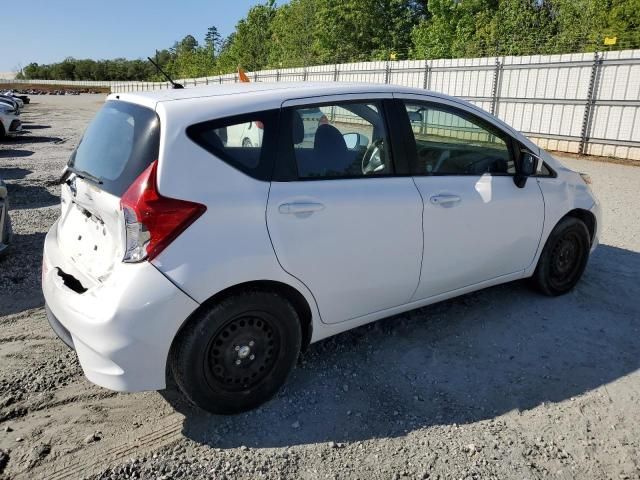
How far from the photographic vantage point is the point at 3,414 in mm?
2904

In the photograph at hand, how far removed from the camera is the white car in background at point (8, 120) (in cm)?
1617

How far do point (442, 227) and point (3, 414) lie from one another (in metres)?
2.81

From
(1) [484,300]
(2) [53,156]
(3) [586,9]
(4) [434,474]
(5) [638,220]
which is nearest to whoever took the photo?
(4) [434,474]

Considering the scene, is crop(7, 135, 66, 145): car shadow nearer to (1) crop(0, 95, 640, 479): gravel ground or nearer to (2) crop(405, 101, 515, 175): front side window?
(1) crop(0, 95, 640, 479): gravel ground

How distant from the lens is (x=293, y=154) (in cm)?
287

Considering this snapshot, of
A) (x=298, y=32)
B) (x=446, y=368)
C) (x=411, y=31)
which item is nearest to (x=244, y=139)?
(x=446, y=368)

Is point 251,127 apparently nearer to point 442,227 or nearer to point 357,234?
point 357,234

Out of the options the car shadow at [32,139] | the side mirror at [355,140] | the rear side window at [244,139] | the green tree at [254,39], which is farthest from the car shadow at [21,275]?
the green tree at [254,39]

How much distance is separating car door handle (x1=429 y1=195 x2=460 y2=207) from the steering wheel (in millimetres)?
412

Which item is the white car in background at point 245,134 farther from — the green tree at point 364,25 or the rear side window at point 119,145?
the green tree at point 364,25

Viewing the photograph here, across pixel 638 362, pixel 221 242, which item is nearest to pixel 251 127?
pixel 221 242

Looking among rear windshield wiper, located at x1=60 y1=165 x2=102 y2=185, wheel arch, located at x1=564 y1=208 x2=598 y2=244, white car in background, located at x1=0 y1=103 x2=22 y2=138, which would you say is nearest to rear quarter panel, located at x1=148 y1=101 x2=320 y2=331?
rear windshield wiper, located at x1=60 y1=165 x2=102 y2=185

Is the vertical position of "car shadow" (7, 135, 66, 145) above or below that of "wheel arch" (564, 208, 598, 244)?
below

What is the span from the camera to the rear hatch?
258 cm
